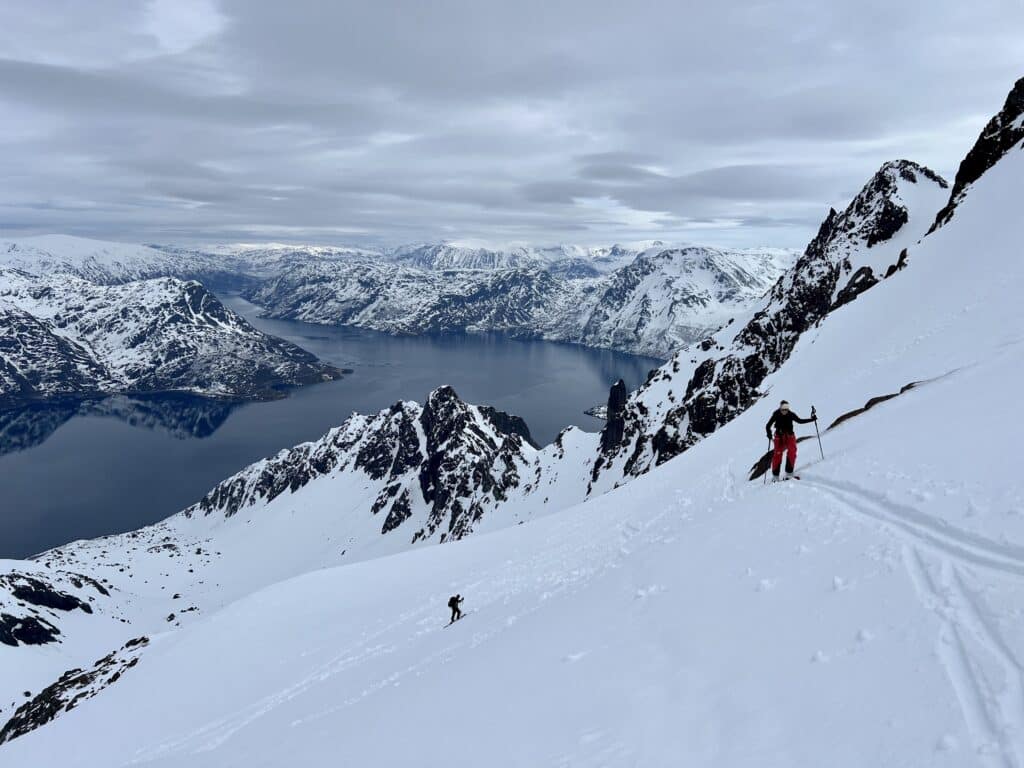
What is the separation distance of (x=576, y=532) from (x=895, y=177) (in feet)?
387

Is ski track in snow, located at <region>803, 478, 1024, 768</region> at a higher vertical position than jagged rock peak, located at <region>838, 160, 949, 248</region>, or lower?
lower

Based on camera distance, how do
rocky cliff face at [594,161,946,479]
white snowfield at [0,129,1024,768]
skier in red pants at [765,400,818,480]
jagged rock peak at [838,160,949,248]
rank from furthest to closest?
jagged rock peak at [838,160,949,248], rocky cliff face at [594,161,946,479], skier in red pants at [765,400,818,480], white snowfield at [0,129,1024,768]

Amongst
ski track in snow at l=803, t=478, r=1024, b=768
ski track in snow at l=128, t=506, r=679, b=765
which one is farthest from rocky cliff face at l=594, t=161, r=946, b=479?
ski track in snow at l=803, t=478, r=1024, b=768

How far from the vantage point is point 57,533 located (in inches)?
6875

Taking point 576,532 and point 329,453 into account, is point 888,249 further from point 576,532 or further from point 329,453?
point 329,453

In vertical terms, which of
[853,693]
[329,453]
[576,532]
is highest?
[853,693]

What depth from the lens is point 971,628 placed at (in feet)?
19.9

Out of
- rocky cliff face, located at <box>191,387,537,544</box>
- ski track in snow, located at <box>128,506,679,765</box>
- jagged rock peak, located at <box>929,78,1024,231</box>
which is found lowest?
rocky cliff face, located at <box>191,387,537,544</box>

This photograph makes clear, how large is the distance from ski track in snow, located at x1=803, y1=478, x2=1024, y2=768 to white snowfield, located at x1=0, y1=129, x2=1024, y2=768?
0.03 m

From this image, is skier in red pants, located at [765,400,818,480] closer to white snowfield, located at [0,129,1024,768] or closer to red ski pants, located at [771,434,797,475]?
red ski pants, located at [771,434,797,475]

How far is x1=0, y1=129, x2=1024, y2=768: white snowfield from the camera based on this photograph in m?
5.79

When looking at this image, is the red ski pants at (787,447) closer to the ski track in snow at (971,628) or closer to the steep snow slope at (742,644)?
the steep snow slope at (742,644)

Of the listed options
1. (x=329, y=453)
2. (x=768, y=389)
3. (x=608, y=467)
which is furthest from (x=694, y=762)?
(x=329, y=453)

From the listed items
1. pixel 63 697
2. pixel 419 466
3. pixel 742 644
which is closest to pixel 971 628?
pixel 742 644
